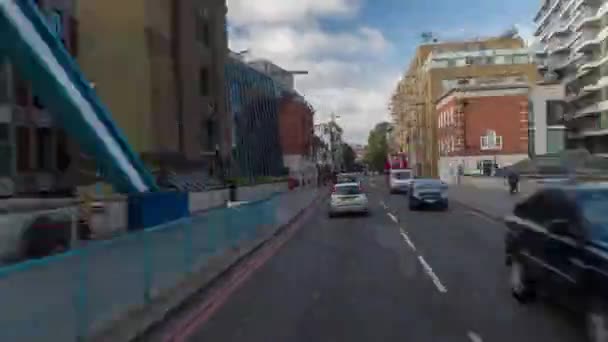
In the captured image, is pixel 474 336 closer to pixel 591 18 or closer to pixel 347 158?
pixel 591 18

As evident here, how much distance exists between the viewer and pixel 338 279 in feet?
37.0

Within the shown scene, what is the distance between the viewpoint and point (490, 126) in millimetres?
Answer: 66875

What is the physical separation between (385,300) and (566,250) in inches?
115

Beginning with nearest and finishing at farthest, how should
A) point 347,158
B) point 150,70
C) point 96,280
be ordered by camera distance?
point 96,280 < point 150,70 < point 347,158

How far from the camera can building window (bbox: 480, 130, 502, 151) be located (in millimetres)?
66625

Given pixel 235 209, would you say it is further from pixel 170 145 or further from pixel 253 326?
pixel 170 145

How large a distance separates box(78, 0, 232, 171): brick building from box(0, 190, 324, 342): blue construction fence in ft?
80.7

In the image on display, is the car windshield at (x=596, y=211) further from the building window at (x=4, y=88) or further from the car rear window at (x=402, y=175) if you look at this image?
the car rear window at (x=402, y=175)

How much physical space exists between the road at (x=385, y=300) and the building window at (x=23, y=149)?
18.6m

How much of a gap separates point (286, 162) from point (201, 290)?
Answer: 76571 mm

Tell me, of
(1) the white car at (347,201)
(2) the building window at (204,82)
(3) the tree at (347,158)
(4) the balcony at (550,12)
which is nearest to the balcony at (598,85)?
(4) the balcony at (550,12)

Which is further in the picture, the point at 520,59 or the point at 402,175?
the point at 520,59

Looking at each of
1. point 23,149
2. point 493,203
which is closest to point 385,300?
point 493,203

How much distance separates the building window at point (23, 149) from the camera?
30297mm
